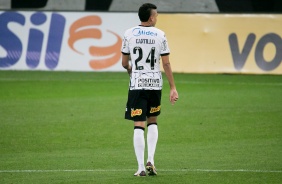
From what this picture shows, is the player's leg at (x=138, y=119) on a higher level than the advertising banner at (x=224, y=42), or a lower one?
lower

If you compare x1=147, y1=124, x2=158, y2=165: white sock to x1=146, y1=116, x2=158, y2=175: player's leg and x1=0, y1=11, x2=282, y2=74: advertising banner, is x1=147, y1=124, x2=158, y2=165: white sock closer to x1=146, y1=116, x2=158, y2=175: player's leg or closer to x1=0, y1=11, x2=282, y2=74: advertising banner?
x1=146, y1=116, x2=158, y2=175: player's leg

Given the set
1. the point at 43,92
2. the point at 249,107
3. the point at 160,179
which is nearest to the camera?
the point at 160,179

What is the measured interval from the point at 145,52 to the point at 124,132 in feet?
14.6

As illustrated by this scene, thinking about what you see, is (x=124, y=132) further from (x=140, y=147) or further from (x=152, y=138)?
(x=140, y=147)

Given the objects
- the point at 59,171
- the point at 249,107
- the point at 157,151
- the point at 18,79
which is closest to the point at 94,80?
the point at 18,79

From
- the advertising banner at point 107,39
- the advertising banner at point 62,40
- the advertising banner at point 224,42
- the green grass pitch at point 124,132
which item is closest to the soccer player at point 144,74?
the green grass pitch at point 124,132

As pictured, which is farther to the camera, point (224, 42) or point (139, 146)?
point (224, 42)

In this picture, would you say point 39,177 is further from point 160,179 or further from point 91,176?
point 160,179

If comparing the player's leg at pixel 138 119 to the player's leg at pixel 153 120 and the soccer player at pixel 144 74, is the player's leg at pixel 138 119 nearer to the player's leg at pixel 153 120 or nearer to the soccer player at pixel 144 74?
the soccer player at pixel 144 74

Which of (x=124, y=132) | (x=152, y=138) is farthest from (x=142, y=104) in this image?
(x=124, y=132)

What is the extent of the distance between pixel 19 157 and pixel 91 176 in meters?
1.94

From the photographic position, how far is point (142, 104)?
34.1ft

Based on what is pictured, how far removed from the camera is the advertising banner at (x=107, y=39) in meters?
25.0

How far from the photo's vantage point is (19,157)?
12.0 metres
